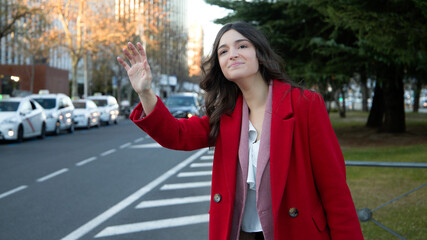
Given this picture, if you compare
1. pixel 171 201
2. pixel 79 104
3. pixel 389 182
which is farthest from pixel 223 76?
pixel 79 104

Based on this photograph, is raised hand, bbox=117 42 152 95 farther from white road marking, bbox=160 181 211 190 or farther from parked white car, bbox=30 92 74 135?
parked white car, bbox=30 92 74 135

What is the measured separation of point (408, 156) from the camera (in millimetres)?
13758

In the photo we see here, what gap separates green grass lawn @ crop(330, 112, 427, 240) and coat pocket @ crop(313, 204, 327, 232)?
291 centimetres

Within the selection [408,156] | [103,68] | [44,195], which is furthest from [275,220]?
[103,68]

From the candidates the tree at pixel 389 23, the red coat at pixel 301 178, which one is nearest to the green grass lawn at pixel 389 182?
the tree at pixel 389 23

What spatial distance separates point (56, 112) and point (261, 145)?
23.2m

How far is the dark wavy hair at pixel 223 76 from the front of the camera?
2.81 meters

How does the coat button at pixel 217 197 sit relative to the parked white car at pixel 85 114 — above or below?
above

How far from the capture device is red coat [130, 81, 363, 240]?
2.49 m

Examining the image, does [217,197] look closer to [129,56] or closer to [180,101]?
[129,56]

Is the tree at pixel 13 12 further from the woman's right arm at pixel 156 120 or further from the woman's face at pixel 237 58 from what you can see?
the woman's face at pixel 237 58

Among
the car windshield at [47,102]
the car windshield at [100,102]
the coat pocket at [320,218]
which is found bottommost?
the car windshield at [100,102]

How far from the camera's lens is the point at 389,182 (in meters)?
9.65

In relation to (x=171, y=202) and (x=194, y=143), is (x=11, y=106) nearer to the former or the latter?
(x=171, y=202)
